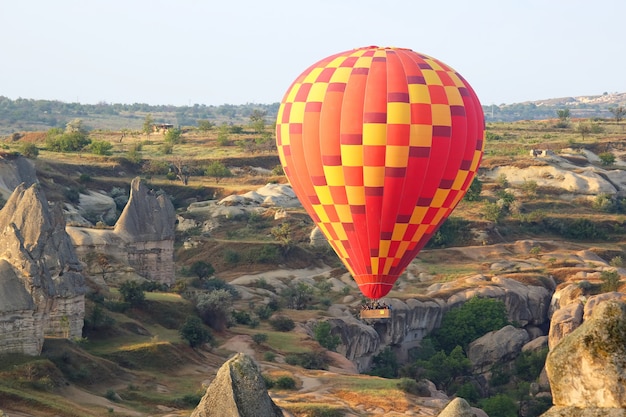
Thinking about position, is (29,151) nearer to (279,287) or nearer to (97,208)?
(97,208)

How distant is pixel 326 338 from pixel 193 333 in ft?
29.2

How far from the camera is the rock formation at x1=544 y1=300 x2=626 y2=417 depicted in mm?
6496

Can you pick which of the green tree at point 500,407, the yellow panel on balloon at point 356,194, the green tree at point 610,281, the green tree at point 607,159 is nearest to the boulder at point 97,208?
the green tree at point 610,281

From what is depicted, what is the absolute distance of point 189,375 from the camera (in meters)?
40.7

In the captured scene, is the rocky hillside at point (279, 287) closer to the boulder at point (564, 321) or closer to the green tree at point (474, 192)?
the boulder at point (564, 321)

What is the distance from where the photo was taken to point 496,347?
185 ft

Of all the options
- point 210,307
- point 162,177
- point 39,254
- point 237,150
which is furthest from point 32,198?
point 237,150

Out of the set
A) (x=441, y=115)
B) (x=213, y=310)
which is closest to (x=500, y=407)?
(x=213, y=310)

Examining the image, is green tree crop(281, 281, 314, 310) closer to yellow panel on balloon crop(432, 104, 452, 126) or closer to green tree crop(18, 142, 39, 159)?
yellow panel on balloon crop(432, 104, 452, 126)

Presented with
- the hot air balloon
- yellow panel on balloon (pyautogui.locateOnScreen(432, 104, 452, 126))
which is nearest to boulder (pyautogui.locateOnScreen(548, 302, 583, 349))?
the hot air balloon

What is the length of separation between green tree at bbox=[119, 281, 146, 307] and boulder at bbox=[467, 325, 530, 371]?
60.7ft

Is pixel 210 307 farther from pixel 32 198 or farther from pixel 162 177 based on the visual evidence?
pixel 162 177

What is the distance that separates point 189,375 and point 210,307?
8113 mm

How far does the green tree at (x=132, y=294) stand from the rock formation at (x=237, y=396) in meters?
32.6
